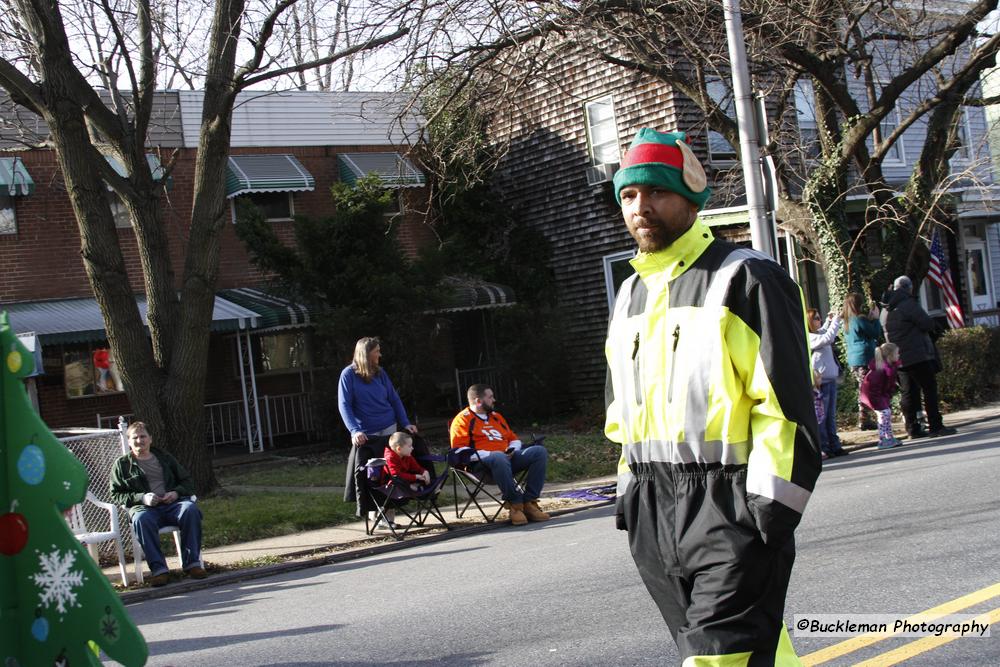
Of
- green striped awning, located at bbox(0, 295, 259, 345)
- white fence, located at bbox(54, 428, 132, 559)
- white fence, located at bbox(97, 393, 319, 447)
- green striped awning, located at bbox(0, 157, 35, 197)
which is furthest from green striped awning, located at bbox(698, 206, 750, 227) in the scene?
green striped awning, located at bbox(0, 157, 35, 197)

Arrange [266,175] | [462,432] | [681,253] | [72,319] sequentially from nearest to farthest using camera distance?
[681,253] → [462,432] → [72,319] → [266,175]

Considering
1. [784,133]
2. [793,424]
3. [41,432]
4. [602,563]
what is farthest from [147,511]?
[784,133]

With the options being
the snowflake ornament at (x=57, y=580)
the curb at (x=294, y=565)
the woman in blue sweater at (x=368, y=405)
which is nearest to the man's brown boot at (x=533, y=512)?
the curb at (x=294, y=565)

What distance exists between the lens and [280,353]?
22.0m

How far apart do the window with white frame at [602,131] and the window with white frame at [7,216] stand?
1096 centimetres

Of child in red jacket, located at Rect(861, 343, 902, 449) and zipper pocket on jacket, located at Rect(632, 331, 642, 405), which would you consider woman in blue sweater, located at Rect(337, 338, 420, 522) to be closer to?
child in red jacket, located at Rect(861, 343, 902, 449)

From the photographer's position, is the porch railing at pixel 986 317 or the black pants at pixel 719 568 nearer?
the black pants at pixel 719 568

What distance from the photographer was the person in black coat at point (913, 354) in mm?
13719

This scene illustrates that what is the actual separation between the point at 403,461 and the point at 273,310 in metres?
9.56

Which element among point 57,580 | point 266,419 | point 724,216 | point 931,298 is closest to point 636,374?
point 57,580

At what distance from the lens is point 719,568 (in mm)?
2979

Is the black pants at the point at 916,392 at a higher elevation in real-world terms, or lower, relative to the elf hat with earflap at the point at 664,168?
lower

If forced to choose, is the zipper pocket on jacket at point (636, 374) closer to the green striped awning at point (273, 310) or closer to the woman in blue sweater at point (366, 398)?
the woman in blue sweater at point (366, 398)

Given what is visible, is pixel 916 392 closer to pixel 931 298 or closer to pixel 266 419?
pixel 266 419
